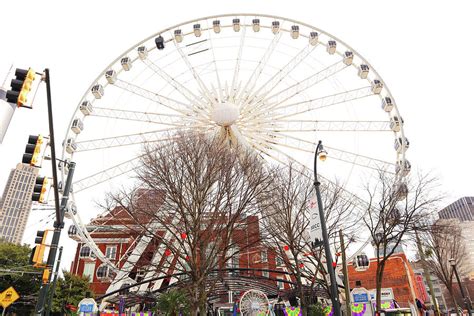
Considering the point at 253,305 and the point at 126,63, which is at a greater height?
the point at 126,63

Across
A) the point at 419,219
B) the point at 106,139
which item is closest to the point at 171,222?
the point at 106,139

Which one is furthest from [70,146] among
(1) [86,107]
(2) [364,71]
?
(2) [364,71]

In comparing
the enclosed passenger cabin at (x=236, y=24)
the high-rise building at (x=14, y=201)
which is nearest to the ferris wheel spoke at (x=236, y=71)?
the enclosed passenger cabin at (x=236, y=24)

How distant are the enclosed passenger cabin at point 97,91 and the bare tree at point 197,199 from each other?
34.5ft

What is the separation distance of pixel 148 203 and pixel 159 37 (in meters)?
15.3

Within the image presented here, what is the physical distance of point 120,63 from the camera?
2719 centimetres

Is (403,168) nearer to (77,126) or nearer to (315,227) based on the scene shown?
(315,227)

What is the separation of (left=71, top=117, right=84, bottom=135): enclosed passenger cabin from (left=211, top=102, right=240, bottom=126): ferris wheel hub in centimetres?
1007

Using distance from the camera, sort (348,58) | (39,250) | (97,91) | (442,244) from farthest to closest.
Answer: (442,244) → (348,58) → (97,91) → (39,250)

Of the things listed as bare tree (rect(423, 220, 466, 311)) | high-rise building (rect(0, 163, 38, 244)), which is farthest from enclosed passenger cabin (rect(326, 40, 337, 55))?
high-rise building (rect(0, 163, 38, 244))

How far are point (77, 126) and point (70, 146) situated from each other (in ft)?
5.33

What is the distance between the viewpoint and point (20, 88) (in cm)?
650

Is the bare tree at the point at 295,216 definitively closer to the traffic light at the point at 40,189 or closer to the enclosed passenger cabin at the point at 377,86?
the enclosed passenger cabin at the point at 377,86

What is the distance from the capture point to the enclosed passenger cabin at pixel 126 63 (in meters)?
26.7
